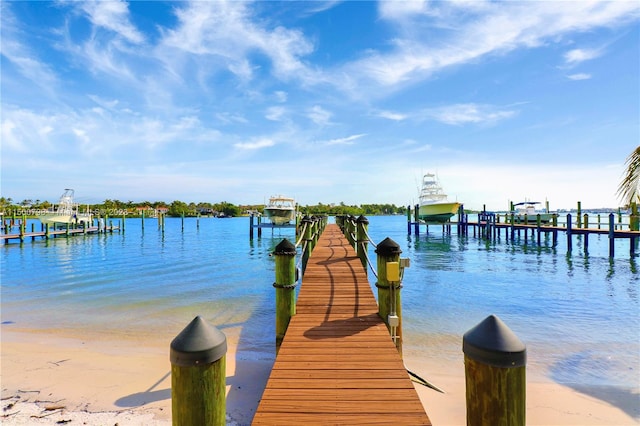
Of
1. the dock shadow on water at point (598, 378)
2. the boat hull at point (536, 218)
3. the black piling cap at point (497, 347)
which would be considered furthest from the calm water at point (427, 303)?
the boat hull at point (536, 218)

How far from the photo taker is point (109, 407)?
6352mm

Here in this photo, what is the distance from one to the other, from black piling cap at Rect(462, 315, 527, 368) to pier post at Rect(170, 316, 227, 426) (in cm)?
176

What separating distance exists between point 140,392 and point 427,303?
11447 millimetres

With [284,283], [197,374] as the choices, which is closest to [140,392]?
[284,283]

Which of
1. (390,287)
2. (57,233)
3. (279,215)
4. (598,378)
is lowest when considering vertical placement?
(598,378)

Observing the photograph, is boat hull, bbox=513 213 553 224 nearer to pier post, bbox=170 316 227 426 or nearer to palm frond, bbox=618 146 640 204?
palm frond, bbox=618 146 640 204

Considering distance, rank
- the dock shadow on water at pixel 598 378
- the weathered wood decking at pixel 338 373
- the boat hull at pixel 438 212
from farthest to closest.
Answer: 1. the boat hull at pixel 438 212
2. the dock shadow on water at pixel 598 378
3. the weathered wood decking at pixel 338 373

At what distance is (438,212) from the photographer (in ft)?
173

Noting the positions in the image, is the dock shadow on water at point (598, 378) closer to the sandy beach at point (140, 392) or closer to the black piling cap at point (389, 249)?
the sandy beach at point (140, 392)

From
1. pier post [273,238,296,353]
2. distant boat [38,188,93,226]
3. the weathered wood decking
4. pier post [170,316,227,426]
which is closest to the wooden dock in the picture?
distant boat [38,188,93,226]

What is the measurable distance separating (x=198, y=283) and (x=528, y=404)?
55.0ft

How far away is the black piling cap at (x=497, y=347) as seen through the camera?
2197 mm

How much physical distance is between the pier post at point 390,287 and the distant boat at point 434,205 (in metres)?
48.5

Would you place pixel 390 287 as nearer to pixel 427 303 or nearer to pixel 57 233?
pixel 427 303
